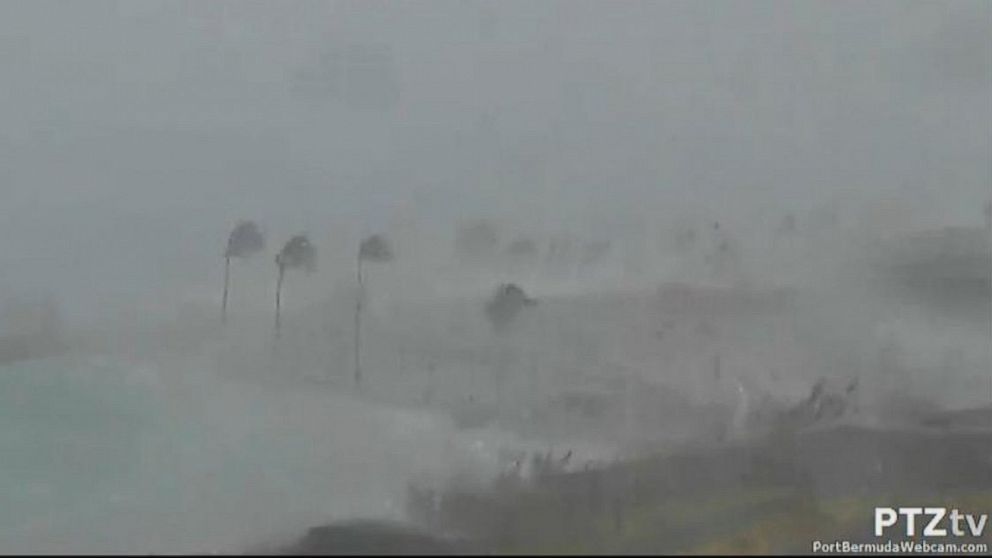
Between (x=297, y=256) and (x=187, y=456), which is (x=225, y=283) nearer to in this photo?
(x=297, y=256)

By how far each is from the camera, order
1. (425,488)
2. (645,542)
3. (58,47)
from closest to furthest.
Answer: (645,542) → (425,488) → (58,47)

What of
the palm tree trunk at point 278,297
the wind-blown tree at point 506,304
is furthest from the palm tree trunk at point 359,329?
the wind-blown tree at point 506,304

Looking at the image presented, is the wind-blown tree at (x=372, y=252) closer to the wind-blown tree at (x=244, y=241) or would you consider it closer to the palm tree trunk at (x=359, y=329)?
the palm tree trunk at (x=359, y=329)

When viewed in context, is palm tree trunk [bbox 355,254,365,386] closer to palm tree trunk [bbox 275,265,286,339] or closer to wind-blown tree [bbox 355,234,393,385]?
wind-blown tree [bbox 355,234,393,385]

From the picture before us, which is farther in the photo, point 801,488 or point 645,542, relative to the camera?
point 801,488

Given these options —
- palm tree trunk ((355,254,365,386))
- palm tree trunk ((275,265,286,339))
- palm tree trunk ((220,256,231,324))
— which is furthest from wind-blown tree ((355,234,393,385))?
palm tree trunk ((220,256,231,324))

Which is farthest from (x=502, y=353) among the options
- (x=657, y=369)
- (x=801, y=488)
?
(x=801, y=488)

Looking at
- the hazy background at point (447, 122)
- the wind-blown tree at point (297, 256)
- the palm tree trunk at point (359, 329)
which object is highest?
the hazy background at point (447, 122)

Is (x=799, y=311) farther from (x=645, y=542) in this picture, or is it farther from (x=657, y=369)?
(x=645, y=542)
